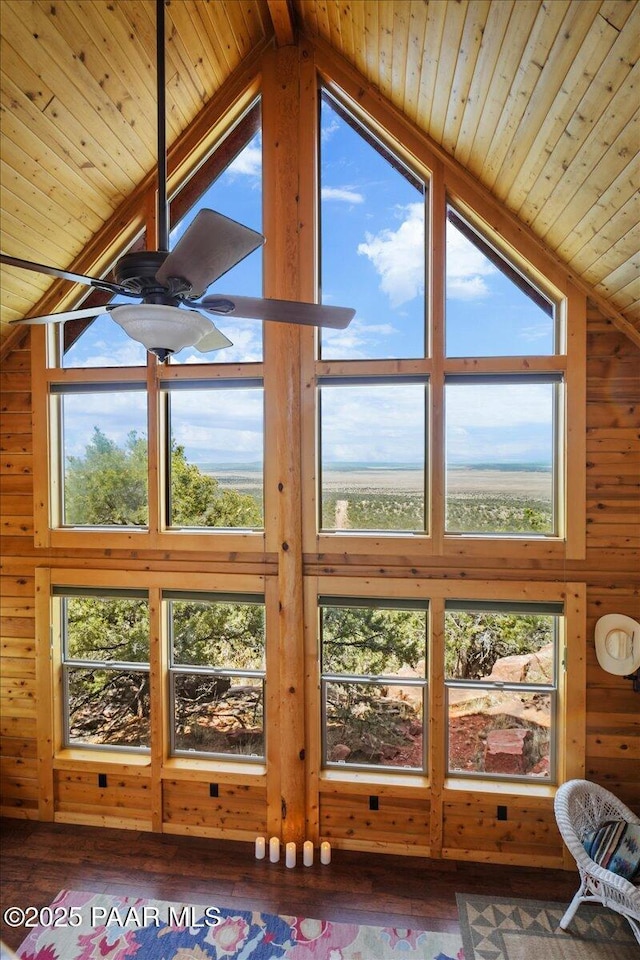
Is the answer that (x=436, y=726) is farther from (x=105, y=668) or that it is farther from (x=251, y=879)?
(x=105, y=668)

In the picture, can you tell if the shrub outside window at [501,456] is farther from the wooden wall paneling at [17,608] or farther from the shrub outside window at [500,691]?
the wooden wall paneling at [17,608]

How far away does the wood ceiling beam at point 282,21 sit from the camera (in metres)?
3.11

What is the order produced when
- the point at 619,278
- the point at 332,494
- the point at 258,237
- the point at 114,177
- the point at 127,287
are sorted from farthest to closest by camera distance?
the point at 332,494
the point at 114,177
the point at 619,278
the point at 127,287
the point at 258,237

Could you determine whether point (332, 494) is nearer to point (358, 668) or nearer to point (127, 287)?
point (358, 668)

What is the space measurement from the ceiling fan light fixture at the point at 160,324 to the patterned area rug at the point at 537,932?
3587 mm

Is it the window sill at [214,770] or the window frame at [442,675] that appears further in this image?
the window sill at [214,770]

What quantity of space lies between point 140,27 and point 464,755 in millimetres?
5068

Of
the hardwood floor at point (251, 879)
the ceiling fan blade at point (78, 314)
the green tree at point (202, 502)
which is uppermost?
the ceiling fan blade at point (78, 314)

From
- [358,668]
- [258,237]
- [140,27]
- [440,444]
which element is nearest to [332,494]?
[440,444]

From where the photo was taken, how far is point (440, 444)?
361 centimetres

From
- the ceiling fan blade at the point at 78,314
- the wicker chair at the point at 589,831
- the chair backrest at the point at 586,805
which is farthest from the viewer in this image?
the chair backrest at the point at 586,805

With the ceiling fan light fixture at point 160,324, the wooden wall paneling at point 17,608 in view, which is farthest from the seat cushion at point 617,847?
the wooden wall paneling at point 17,608

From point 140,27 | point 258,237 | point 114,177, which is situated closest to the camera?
point 258,237

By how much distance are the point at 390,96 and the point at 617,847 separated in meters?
4.89
